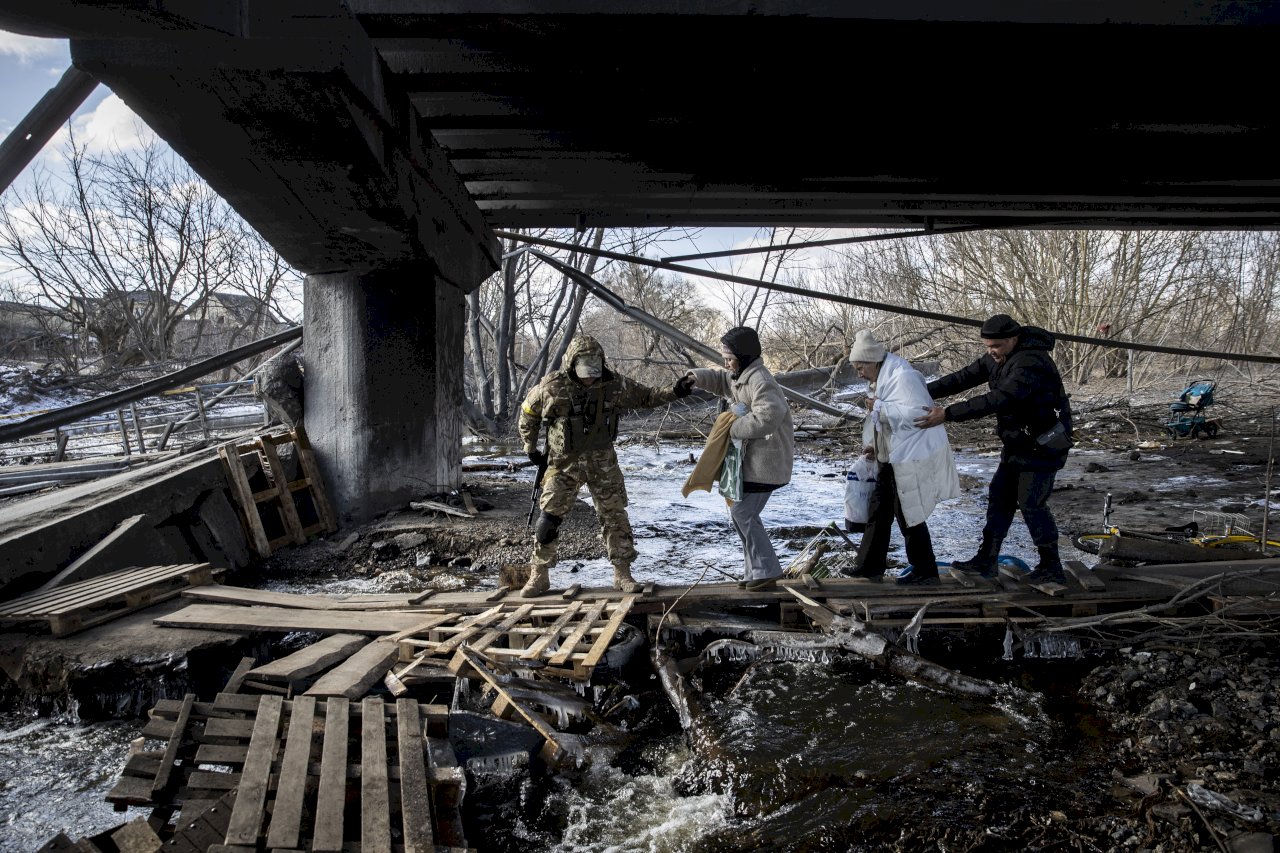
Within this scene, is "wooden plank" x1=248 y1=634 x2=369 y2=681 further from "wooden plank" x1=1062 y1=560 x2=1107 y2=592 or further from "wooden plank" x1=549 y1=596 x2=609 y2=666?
"wooden plank" x1=1062 y1=560 x2=1107 y2=592

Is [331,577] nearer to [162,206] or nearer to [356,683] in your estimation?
[356,683]

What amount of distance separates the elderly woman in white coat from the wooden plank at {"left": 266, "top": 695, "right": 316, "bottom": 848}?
3.90 metres

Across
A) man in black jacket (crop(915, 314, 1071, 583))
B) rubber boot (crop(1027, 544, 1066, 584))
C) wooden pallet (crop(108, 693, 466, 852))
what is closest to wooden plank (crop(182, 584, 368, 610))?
wooden pallet (crop(108, 693, 466, 852))

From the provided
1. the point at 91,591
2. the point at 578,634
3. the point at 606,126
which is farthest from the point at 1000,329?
the point at 91,591

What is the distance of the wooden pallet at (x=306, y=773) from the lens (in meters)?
2.85

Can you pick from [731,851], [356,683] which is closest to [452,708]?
[356,683]

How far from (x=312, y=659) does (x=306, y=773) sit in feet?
4.39

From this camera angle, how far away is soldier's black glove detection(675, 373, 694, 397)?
18.6ft

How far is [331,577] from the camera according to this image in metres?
7.30

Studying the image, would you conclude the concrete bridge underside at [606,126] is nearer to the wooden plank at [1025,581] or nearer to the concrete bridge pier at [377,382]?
the concrete bridge pier at [377,382]

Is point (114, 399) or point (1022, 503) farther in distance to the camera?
point (114, 399)

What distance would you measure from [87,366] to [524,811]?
91.1ft

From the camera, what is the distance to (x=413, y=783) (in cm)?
312

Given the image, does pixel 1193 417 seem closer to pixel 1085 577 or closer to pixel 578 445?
pixel 1085 577
